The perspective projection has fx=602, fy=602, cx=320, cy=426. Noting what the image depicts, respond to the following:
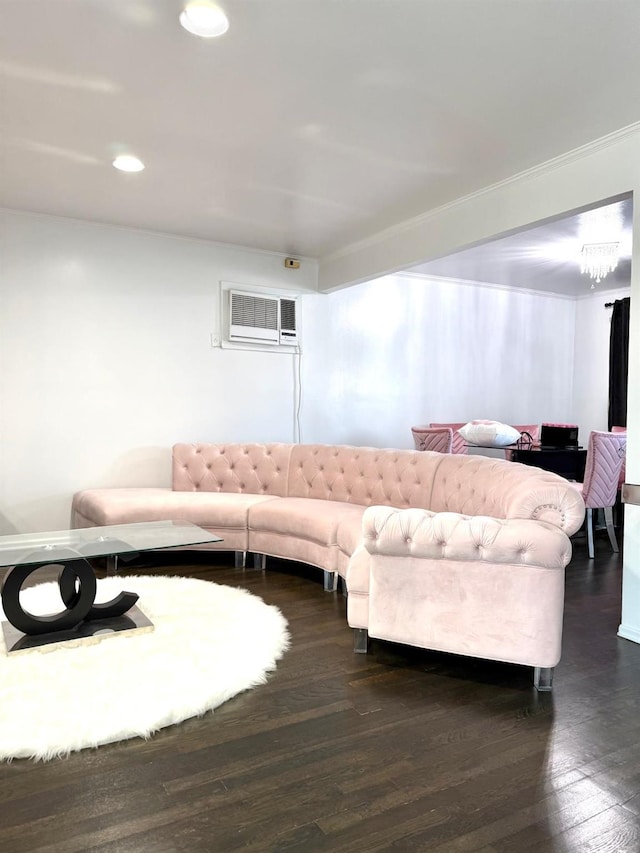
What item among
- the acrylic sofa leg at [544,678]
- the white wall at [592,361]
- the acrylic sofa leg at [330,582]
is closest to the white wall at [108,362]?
the acrylic sofa leg at [330,582]

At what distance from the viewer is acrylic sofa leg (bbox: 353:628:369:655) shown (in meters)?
2.84

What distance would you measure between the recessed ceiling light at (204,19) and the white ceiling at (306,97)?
0.16 feet

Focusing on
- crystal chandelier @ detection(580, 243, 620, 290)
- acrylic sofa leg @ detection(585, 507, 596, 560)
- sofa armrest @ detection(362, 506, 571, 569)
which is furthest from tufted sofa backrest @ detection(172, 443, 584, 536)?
crystal chandelier @ detection(580, 243, 620, 290)

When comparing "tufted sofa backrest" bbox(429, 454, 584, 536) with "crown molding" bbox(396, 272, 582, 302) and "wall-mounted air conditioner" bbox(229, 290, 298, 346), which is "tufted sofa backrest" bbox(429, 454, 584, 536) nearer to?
"wall-mounted air conditioner" bbox(229, 290, 298, 346)

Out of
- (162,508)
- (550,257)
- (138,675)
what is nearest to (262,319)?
(162,508)

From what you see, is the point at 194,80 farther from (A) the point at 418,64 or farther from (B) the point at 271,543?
(B) the point at 271,543

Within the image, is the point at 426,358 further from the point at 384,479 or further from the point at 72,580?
Answer: the point at 72,580

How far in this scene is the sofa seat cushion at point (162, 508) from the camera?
4207 millimetres

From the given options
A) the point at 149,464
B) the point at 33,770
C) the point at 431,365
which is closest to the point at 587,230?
the point at 431,365

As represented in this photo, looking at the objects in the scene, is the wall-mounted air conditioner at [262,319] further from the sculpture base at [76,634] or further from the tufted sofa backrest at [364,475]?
the sculpture base at [76,634]

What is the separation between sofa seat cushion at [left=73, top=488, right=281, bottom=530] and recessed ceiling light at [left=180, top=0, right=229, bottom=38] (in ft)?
9.69

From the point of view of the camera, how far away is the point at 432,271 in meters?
6.41

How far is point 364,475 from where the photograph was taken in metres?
4.45

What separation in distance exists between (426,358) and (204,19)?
477 cm
